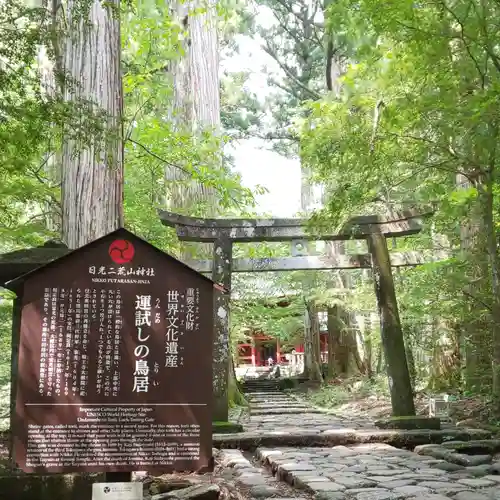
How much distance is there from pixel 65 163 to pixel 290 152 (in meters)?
16.4

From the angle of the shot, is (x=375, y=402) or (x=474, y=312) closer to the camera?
(x=474, y=312)

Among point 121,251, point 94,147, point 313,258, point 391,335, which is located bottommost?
point 391,335

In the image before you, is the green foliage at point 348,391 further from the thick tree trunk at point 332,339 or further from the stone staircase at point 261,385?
the stone staircase at point 261,385

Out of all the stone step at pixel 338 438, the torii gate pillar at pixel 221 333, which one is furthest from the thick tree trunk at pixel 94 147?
the stone step at pixel 338 438

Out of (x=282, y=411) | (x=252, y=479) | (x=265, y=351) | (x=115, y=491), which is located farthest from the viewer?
(x=265, y=351)

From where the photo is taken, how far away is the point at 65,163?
18.8ft

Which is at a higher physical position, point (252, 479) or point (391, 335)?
point (391, 335)

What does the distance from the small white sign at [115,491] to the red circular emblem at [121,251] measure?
131 centimetres

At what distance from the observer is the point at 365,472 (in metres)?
5.95

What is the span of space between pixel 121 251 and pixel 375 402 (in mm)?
12054

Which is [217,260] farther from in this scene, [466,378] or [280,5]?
[280,5]

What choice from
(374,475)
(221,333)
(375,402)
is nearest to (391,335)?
(221,333)

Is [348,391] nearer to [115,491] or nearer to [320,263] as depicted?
[320,263]

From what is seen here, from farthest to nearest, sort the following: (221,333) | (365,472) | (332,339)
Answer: (332,339), (221,333), (365,472)
